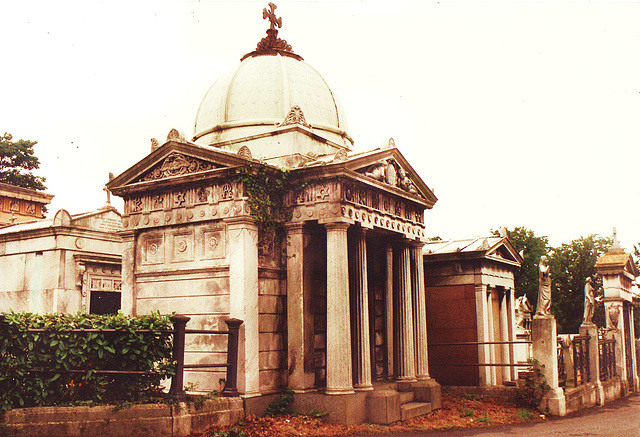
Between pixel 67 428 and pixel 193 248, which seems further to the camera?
pixel 193 248

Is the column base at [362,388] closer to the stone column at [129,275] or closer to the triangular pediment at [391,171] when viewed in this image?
the triangular pediment at [391,171]

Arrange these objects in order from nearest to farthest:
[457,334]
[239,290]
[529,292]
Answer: [239,290] < [457,334] < [529,292]

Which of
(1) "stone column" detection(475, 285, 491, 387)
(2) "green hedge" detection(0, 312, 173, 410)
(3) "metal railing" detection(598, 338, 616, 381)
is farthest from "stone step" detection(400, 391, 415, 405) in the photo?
(3) "metal railing" detection(598, 338, 616, 381)

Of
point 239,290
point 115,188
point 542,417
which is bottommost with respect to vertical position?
point 542,417

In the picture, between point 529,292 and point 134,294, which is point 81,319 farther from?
point 529,292

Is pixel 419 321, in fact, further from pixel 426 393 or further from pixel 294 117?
pixel 294 117

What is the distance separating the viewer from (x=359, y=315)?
1413 cm

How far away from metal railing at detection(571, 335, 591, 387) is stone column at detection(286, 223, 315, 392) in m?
8.45

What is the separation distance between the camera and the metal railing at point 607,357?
21469 mm

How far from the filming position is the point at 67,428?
10797 millimetres

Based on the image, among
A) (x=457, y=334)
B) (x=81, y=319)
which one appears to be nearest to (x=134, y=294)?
(x=81, y=319)

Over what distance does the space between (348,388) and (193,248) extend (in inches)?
170

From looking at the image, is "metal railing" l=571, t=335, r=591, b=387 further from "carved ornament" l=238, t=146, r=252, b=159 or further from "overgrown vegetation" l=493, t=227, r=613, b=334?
"overgrown vegetation" l=493, t=227, r=613, b=334

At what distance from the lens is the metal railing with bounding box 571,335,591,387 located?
719 inches
